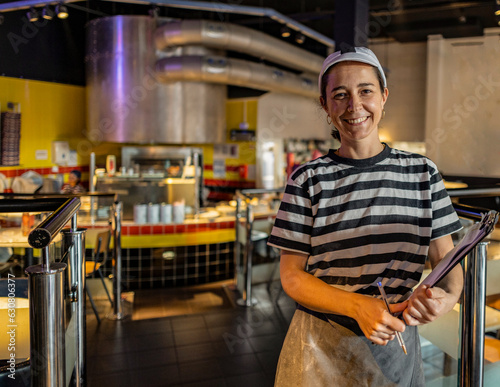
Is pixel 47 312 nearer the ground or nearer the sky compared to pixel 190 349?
nearer the sky

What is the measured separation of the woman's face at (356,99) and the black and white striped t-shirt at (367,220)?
8 cm

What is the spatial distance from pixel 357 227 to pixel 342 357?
34 cm

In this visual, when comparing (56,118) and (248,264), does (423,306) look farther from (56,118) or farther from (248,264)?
(56,118)

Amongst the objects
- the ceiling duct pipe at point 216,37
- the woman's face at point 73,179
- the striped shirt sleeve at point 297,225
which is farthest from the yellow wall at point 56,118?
the striped shirt sleeve at point 297,225

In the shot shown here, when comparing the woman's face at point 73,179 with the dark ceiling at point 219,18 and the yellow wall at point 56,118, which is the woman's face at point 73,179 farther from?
the dark ceiling at point 219,18

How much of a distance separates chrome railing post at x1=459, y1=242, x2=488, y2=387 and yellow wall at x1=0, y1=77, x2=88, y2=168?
711 centimetres

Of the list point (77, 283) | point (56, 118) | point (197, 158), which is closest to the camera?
point (77, 283)

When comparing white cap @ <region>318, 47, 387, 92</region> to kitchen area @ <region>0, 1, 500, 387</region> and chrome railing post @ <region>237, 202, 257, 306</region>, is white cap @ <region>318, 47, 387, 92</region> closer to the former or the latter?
kitchen area @ <region>0, 1, 500, 387</region>

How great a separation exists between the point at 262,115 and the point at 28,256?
6.40 metres

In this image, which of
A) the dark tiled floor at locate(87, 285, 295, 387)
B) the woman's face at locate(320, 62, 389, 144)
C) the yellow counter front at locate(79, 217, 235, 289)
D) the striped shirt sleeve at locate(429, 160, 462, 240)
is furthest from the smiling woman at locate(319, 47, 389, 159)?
the yellow counter front at locate(79, 217, 235, 289)

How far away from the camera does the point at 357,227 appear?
120cm

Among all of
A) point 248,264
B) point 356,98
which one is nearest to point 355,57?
point 356,98

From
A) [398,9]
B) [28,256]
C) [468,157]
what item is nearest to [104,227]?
[28,256]

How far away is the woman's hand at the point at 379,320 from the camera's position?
1017mm
